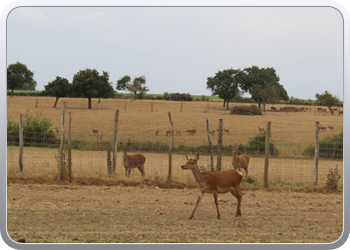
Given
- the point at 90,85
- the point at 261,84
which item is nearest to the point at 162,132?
the point at 90,85

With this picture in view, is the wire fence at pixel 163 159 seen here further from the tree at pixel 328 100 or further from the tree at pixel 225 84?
the tree at pixel 225 84

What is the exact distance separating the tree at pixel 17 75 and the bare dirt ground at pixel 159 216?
51.0m

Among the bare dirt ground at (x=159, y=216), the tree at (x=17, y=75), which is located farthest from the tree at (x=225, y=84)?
the bare dirt ground at (x=159, y=216)

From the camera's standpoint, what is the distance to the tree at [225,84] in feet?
245

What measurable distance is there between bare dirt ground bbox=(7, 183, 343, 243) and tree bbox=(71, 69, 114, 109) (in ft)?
160

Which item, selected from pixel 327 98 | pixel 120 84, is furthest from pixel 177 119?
pixel 120 84

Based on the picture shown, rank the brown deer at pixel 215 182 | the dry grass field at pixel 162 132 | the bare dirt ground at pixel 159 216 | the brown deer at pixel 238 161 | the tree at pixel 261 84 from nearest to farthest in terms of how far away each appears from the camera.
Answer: the bare dirt ground at pixel 159 216
the brown deer at pixel 215 182
the brown deer at pixel 238 161
the dry grass field at pixel 162 132
the tree at pixel 261 84

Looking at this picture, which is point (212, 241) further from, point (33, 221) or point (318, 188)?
point (318, 188)

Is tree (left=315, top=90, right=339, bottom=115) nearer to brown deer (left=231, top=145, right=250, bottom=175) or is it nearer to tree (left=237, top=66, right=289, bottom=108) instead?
tree (left=237, top=66, right=289, bottom=108)

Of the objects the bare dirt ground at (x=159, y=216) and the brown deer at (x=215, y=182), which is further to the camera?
the brown deer at (x=215, y=182)

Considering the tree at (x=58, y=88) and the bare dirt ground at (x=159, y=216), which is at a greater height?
the tree at (x=58, y=88)

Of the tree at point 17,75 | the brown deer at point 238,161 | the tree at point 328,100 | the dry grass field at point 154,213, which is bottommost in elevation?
the dry grass field at point 154,213

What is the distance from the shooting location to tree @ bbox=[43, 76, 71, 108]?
6081 centimetres

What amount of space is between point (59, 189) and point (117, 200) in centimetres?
265
